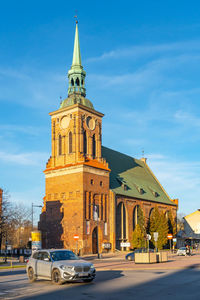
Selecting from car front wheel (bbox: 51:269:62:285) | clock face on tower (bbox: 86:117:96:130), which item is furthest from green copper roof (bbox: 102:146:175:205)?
car front wheel (bbox: 51:269:62:285)

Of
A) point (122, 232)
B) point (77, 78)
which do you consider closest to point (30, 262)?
point (122, 232)

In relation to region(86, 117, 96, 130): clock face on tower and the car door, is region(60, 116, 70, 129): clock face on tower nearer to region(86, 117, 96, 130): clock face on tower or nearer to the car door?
region(86, 117, 96, 130): clock face on tower

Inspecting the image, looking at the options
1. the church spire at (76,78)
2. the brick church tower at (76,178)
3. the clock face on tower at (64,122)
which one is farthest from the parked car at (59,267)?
the church spire at (76,78)

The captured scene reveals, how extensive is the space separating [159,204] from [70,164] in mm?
25132

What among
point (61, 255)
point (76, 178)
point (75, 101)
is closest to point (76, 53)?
point (75, 101)

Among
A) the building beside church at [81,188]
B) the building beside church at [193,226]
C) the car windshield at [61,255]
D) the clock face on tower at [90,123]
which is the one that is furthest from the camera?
the building beside church at [193,226]

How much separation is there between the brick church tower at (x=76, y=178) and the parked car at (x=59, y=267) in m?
33.3

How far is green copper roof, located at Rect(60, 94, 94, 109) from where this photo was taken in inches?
2343

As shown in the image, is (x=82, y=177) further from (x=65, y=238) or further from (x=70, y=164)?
(x=65, y=238)

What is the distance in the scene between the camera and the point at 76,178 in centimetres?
5522

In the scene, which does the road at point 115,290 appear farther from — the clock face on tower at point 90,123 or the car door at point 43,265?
the clock face on tower at point 90,123

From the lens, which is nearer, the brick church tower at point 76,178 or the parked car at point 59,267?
the parked car at point 59,267

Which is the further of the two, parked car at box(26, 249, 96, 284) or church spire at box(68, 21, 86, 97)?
church spire at box(68, 21, 86, 97)

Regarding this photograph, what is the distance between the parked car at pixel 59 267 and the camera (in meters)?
16.6
